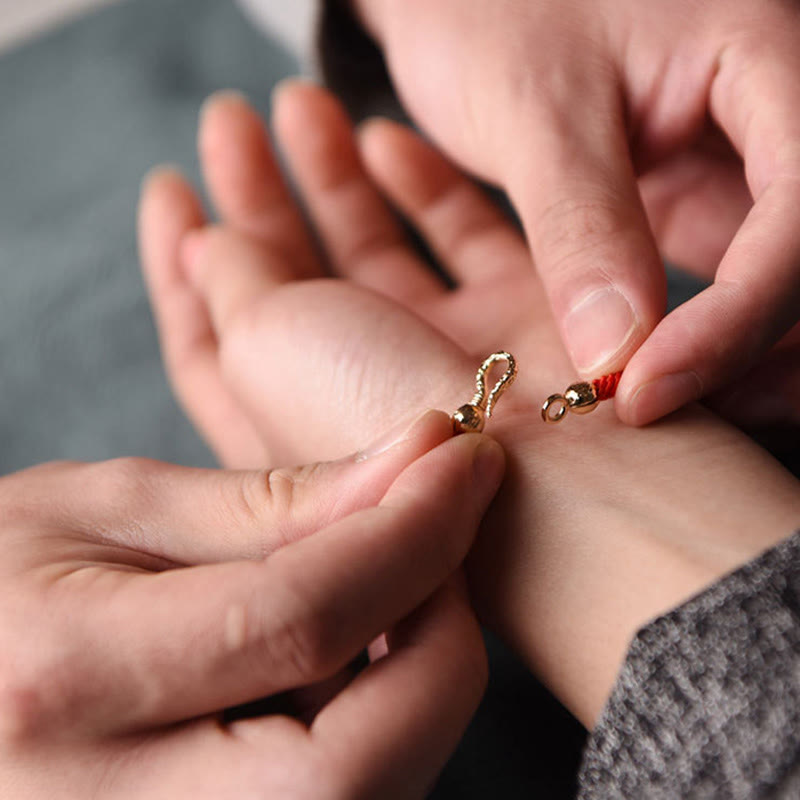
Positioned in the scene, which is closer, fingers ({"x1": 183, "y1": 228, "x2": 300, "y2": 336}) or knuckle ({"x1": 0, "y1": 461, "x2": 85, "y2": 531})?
knuckle ({"x1": 0, "y1": 461, "x2": 85, "y2": 531})

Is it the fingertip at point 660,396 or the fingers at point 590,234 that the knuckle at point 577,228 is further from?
the fingertip at point 660,396

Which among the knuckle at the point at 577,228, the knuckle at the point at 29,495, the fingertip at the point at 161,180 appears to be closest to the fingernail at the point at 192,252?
the fingertip at the point at 161,180

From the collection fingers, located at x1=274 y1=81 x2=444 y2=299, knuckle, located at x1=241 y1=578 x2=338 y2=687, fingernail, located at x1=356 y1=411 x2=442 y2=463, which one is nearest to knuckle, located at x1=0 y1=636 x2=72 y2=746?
knuckle, located at x1=241 y1=578 x2=338 y2=687

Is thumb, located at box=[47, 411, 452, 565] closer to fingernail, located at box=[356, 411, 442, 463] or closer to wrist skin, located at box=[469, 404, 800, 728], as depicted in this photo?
fingernail, located at box=[356, 411, 442, 463]

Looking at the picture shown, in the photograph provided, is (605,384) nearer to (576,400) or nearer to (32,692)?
(576,400)

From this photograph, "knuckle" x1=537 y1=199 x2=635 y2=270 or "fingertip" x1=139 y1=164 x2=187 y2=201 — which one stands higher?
"fingertip" x1=139 y1=164 x2=187 y2=201

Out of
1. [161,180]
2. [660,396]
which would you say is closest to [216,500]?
[660,396]

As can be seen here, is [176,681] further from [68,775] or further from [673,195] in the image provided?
[673,195]
